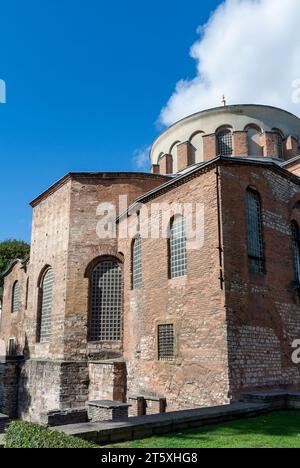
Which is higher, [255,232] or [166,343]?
[255,232]

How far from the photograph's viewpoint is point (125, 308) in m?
15.8

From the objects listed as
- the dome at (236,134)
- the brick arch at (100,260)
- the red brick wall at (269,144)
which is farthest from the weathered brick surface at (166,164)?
the brick arch at (100,260)

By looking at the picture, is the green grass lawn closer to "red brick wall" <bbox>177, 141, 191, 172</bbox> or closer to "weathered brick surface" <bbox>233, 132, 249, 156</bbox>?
"weathered brick surface" <bbox>233, 132, 249, 156</bbox>

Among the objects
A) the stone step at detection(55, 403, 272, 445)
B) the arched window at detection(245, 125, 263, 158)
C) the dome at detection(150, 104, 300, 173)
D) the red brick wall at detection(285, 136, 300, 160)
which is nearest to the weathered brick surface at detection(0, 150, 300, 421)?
the stone step at detection(55, 403, 272, 445)

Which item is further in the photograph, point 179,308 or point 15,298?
point 15,298

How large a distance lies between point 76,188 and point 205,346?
9.13m

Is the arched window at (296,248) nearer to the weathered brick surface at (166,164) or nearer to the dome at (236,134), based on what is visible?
the dome at (236,134)

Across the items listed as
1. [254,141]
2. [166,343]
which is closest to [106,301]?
[166,343]

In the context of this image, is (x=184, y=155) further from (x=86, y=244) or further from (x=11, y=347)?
(x=11, y=347)

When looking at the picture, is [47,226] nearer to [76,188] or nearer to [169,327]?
[76,188]

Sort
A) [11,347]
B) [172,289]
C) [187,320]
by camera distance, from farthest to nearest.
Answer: [11,347] < [172,289] < [187,320]

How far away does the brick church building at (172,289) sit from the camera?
1123 cm

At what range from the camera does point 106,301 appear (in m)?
16.4

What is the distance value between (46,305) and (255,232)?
1005cm
